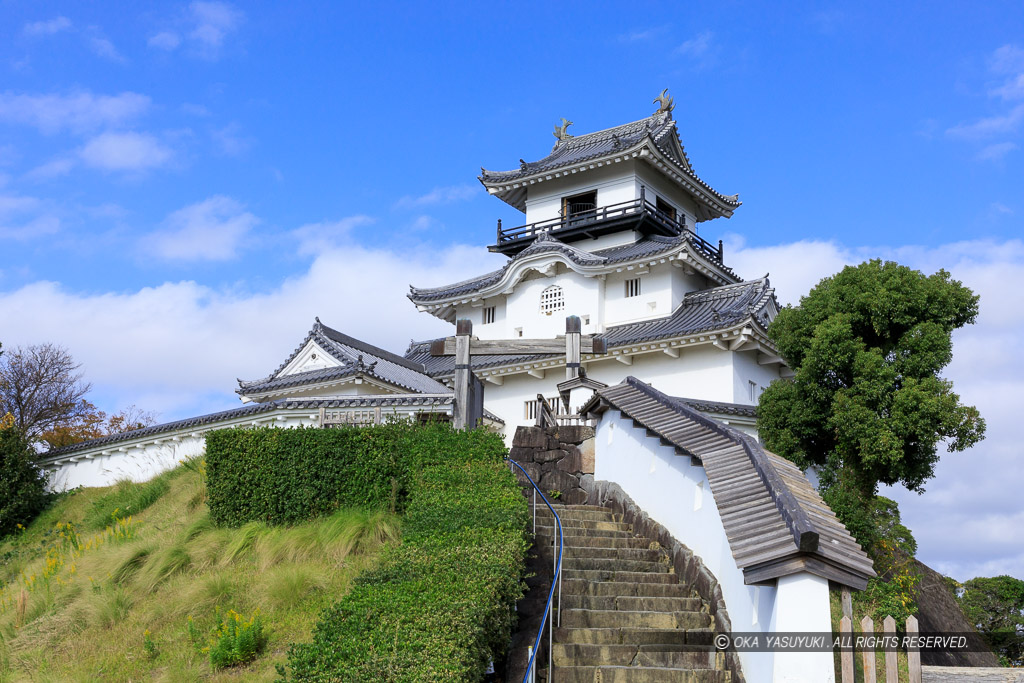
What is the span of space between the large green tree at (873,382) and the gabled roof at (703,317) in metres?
5.64

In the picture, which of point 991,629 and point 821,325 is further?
point 991,629

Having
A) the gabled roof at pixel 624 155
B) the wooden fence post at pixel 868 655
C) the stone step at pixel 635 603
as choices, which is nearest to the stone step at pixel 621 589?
the stone step at pixel 635 603

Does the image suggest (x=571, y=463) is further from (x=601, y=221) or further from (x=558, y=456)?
(x=601, y=221)

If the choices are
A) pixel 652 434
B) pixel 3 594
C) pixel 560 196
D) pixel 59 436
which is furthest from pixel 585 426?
pixel 59 436

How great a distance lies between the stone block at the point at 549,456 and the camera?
53.4 ft

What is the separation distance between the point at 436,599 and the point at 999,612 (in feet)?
63.1

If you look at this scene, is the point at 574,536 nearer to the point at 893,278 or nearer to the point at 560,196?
the point at 893,278

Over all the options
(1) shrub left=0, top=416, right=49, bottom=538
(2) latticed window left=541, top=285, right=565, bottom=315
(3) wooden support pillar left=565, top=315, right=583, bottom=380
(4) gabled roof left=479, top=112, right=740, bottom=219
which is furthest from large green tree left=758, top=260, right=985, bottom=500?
(1) shrub left=0, top=416, right=49, bottom=538

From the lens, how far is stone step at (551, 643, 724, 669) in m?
8.65

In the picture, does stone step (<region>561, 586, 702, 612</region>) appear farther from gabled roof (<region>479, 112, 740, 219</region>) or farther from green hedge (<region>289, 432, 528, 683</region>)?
→ gabled roof (<region>479, 112, 740, 219</region>)

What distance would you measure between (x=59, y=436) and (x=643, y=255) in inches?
851

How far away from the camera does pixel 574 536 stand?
37.2ft

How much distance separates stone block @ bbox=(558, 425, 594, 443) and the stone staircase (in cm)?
501

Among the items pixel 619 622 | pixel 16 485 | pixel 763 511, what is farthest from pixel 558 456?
pixel 16 485
